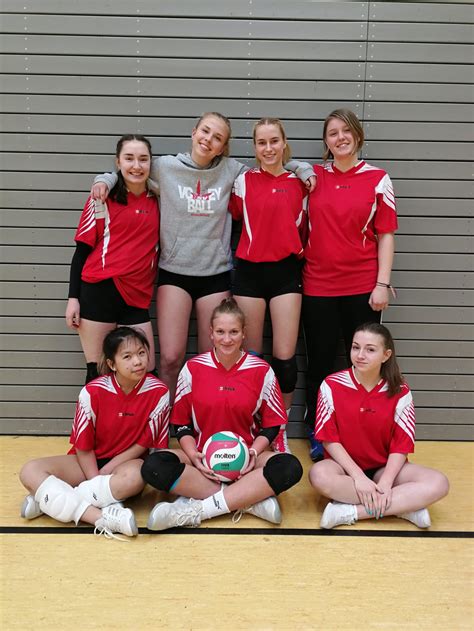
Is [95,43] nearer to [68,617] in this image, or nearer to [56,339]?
[56,339]

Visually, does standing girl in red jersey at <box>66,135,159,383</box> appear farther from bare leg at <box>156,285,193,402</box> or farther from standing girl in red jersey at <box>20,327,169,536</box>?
standing girl in red jersey at <box>20,327,169,536</box>

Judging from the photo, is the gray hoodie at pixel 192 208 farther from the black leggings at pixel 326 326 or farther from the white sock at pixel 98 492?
the white sock at pixel 98 492

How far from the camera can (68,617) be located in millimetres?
2129

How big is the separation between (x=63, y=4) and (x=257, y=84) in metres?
1.46

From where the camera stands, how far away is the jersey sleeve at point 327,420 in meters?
3.02

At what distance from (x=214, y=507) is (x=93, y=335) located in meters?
1.38

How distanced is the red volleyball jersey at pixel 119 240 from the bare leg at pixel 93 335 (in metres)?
0.23

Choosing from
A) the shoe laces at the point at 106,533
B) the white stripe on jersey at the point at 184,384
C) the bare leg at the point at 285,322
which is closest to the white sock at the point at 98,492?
the shoe laces at the point at 106,533

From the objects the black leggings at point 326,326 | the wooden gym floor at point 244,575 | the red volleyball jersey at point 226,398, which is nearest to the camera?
the wooden gym floor at point 244,575

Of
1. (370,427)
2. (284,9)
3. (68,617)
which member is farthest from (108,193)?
(68,617)

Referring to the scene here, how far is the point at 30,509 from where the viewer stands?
280 centimetres

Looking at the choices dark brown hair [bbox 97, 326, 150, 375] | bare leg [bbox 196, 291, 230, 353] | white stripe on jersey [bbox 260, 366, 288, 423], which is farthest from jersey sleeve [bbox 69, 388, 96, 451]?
white stripe on jersey [bbox 260, 366, 288, 423]

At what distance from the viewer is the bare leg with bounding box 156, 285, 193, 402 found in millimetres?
3482

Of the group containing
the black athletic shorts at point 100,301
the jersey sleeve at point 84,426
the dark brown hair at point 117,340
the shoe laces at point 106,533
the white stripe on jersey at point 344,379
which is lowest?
the shoe laces at point 106,533
